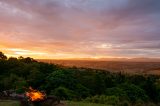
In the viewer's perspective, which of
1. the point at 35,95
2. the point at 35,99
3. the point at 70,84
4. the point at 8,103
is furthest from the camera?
the point at 70,84

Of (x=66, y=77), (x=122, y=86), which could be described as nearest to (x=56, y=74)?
(x=66, y=77)

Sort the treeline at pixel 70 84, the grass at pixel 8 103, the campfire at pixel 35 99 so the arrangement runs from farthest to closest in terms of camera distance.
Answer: the treeline at pixel 70 84 → the grass at pixel 8 103 → the campfire at pixel 35 99

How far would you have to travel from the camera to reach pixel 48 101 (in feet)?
55.7

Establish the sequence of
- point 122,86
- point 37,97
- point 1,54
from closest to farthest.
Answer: point 37,97
point 122,86
point 1,54

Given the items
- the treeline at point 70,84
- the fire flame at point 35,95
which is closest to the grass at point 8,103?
the fire flame at point 35,95

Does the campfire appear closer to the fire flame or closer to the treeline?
the fire flame

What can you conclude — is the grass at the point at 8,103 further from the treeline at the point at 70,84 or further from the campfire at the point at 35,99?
the treeline at the point at 70,84

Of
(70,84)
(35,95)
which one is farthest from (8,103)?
(70,84)

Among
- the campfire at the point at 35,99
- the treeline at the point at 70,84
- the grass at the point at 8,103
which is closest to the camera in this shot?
the campfire at the point at 35,99

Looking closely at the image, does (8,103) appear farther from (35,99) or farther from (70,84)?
(70,84)

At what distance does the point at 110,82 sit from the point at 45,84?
50.1 feet

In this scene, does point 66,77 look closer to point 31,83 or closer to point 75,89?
point 75,89

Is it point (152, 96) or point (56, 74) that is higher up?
point (56, 74)

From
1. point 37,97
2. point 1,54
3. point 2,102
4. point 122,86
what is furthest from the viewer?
point 1,54
